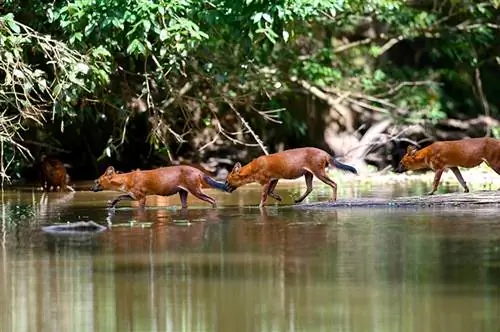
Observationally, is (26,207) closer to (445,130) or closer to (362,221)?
(362,221)

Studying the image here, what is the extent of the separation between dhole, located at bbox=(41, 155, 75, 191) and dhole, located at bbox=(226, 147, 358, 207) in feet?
16.2

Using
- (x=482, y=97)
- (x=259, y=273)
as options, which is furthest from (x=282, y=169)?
(x=482, y=97)

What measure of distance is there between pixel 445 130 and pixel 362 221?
1494 cm

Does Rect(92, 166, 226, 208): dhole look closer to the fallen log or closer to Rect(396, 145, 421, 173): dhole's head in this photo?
the fallen log

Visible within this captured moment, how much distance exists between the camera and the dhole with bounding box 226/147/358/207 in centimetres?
1532

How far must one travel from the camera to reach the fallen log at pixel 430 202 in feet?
45.8

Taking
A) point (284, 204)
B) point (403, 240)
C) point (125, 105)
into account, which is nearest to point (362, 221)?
point (403, 240)

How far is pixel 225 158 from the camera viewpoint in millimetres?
24156

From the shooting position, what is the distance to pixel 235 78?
20766 millimetres

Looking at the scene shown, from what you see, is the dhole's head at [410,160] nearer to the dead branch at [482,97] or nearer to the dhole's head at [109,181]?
the dhole's head at [109,181]

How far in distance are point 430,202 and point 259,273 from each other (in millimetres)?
5603

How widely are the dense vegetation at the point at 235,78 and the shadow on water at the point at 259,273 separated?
4.16 metres

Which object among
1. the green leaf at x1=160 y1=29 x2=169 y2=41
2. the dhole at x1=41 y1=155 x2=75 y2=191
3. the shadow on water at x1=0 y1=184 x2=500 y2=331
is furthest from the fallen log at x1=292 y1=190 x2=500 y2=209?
the dhole at x1=41 y1=155 x2=75 y2=191

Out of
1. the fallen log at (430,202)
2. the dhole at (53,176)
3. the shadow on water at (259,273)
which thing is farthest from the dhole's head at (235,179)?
the dhole at (53,176)
